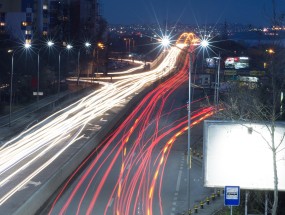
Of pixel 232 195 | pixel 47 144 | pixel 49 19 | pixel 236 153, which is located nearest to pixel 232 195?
pixel 232 195

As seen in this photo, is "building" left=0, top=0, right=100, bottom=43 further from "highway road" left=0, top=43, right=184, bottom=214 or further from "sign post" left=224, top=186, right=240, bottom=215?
"sign post" left=224, top=186, right=240, bottom=215

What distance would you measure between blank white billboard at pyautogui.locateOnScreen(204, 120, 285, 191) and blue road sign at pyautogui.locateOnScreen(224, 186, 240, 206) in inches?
18.8

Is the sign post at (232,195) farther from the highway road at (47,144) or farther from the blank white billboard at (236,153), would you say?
the highway road at (47,144)

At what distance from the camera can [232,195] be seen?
13.3 metres

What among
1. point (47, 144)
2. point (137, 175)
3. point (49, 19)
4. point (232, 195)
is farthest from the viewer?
point (49, 19)

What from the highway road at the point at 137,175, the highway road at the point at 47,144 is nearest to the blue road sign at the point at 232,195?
the highway road at the point at 137,175

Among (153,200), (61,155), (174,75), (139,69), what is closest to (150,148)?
(61,155)

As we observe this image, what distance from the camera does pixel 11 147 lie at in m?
28.1

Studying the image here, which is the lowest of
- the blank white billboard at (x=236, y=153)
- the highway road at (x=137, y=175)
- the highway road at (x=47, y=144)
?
the highway road at (x=137, y=175)

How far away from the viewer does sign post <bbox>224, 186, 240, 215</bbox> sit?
1323 cm

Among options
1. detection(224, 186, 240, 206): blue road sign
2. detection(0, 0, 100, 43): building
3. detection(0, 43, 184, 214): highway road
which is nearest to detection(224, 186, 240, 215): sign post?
detection(224, 186, 240, 206): blue road sign

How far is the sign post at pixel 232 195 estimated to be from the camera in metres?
13.2

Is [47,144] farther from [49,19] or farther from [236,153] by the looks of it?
[49,19]

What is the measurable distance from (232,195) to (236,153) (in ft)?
3.31
